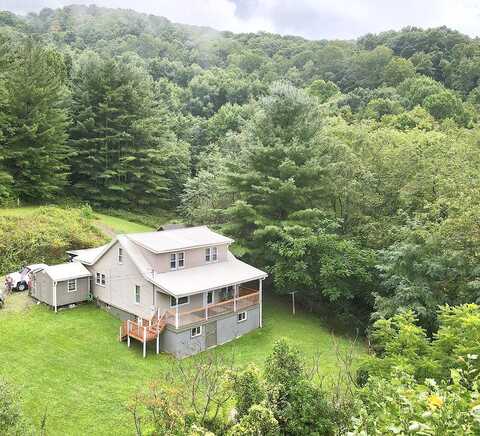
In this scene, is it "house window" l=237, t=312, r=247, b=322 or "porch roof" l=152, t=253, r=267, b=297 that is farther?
"house window" l=237, t=312, r=247, b=322

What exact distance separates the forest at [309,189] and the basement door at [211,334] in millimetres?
5957

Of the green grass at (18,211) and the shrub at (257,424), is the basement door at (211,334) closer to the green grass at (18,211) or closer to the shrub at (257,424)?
the shrub at (257,424)

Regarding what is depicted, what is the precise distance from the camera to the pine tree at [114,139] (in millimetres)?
42125

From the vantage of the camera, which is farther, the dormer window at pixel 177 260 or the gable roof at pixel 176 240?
the dormer window at pixel 177 260

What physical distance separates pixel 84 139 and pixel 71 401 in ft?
97.9

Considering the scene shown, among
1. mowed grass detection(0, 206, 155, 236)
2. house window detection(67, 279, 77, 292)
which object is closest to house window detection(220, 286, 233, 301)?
house window detection(67, 279, 77, 292)

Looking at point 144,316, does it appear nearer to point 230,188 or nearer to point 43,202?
point 230,188

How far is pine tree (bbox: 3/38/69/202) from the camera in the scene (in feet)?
123

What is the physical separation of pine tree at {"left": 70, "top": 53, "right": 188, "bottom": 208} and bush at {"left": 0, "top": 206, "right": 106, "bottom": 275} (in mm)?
8752

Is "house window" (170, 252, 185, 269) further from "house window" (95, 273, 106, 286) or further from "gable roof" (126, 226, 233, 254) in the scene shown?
"house window" (95, 273, 106, 286)

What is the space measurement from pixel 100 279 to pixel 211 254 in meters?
6.35

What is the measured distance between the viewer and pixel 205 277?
77.9 ft

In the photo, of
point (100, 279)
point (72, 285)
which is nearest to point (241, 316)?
point (100, 279)

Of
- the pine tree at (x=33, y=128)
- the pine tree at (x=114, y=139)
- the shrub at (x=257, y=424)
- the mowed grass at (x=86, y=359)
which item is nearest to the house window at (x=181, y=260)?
the mowed grass at (x=86, y=359)
